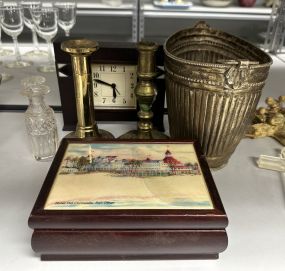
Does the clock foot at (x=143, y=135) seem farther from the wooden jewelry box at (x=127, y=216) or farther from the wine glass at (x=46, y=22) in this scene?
the wine glass at (x=46, y=22)

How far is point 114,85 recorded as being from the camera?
26.0 inches

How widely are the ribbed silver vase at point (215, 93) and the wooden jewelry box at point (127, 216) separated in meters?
0.09

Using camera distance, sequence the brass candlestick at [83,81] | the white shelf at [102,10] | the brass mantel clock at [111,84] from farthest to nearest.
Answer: the white shelf at [102,10], the brass mantel clock at [111,84], the brass candlestick at [83,81]

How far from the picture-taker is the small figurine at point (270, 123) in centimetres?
67

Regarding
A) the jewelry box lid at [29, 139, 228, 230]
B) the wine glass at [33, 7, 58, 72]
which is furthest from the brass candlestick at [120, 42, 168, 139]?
the wine glass at [33, 7, 58, 72]

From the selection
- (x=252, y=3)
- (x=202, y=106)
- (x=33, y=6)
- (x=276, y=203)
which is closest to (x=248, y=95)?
(x=202, y=106)

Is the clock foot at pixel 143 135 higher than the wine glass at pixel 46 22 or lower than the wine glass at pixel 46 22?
lower

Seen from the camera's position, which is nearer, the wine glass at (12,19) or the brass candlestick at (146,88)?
the brass candlestick at (146,88)

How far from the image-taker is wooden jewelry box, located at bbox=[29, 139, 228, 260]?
39 centimetres

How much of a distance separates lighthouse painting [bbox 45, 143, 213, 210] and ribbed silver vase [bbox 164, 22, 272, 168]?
0.05 m

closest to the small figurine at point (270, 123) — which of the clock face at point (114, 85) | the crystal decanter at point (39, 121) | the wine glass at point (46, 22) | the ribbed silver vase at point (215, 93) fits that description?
the ribbed silver vase at point (215, 93)

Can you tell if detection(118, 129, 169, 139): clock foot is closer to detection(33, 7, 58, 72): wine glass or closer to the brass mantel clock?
the brass mantel clock

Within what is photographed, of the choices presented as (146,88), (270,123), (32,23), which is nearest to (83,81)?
(146,88)

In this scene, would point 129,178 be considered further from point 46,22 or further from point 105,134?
point 46,22
